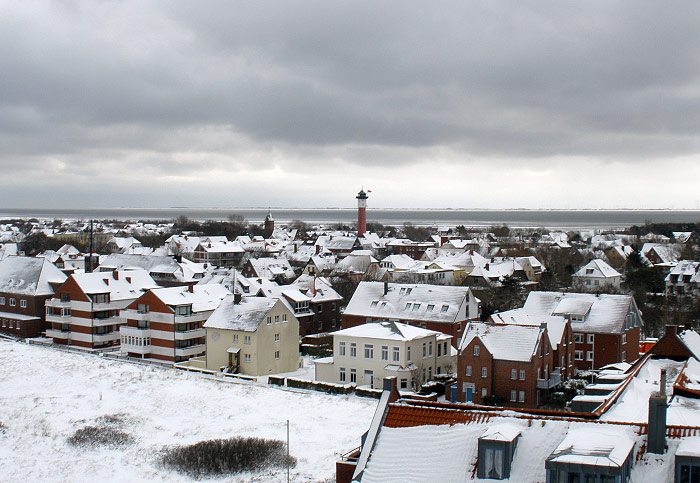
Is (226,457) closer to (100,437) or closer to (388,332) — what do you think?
(100,437)

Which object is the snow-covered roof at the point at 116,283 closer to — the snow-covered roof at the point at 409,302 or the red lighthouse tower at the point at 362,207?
the snow-covered roof at the point at 409,302

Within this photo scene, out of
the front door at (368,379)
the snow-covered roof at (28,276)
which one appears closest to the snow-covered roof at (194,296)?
the front door at (368,379)

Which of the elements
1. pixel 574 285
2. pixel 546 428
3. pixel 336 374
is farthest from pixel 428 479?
pixel 574 285

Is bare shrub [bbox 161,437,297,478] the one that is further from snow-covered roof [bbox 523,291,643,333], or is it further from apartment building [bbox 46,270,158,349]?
apartment building [bbox 46,270,158,349]

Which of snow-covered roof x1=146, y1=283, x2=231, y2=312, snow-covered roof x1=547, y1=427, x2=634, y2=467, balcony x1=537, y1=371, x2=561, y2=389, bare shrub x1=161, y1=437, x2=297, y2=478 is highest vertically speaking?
snow-covered roof x1=547, y1=427, x2=634, y2=467

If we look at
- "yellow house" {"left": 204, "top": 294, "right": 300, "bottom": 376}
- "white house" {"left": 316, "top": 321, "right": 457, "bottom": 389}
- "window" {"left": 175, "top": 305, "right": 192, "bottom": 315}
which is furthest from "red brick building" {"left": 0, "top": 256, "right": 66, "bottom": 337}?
"white house" {"left": 316, "top": 321, "right": 457, "bottom": 389}

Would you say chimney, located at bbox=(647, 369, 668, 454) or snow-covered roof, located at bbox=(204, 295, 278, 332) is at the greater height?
chimney, located at bbox=(647, 369, 668, 454)

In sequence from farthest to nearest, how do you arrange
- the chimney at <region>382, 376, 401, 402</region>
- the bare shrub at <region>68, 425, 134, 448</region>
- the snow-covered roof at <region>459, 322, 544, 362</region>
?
the snow-covered roof at <region>459, 322, 544, 362</region> → the bare shrub at <region>68, 425, 134, 448</region> → the chimney at <region>382, 376, 401, 402</region>
